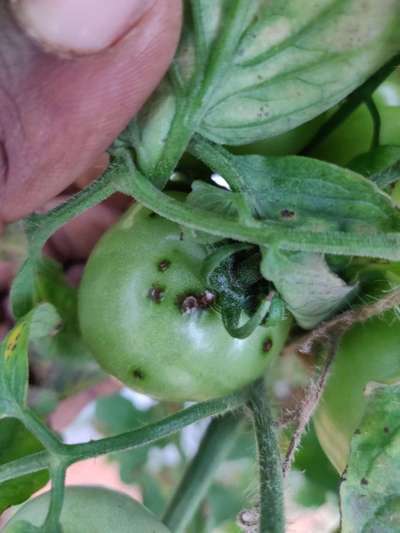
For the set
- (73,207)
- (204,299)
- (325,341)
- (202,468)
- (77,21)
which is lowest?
(202,468)

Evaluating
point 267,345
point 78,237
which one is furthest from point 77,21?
point 78,237

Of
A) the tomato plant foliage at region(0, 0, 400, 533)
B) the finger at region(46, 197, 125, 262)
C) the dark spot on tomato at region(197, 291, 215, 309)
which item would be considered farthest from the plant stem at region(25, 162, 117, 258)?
the finger at region(46, 197, 125, 262)

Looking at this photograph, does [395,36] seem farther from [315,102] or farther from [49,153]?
[49,153]

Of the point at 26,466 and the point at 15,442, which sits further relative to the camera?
the point at 15,442

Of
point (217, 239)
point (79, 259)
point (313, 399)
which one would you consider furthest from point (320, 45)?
point (79, 259)

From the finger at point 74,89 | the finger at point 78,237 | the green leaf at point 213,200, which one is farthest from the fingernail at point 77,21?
the finger at point 78,237

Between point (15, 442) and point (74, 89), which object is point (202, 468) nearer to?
point (15, 442)
